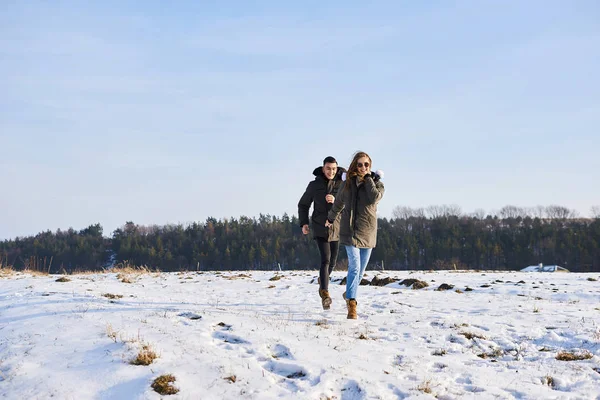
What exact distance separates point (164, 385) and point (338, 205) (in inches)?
151

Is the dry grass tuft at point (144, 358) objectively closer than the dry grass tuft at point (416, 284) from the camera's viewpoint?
Yes

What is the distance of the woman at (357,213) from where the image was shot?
6.36 meters

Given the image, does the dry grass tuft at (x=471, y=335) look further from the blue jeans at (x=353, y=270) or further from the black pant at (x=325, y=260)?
the black pant at (x=325, y=260)

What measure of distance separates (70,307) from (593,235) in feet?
317

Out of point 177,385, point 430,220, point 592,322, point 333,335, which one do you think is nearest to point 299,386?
point 177,385

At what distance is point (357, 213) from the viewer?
253 inches

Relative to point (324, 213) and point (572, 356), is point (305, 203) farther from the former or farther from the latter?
point (572, 356)

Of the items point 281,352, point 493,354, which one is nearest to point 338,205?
point 281,352

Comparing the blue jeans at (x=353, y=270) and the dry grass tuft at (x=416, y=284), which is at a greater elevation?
the blue jeans at (x=353, y=270)

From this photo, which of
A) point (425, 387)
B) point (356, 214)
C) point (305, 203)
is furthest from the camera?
point (305, 203)

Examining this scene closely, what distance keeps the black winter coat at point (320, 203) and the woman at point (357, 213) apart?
0.63 metres

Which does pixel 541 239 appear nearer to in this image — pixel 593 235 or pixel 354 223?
pixel 593 235

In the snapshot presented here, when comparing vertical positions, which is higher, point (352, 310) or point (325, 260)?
point (325, 260)

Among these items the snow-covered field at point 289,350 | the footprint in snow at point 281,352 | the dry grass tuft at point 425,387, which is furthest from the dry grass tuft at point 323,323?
the dry grass tuft at point 425,387
